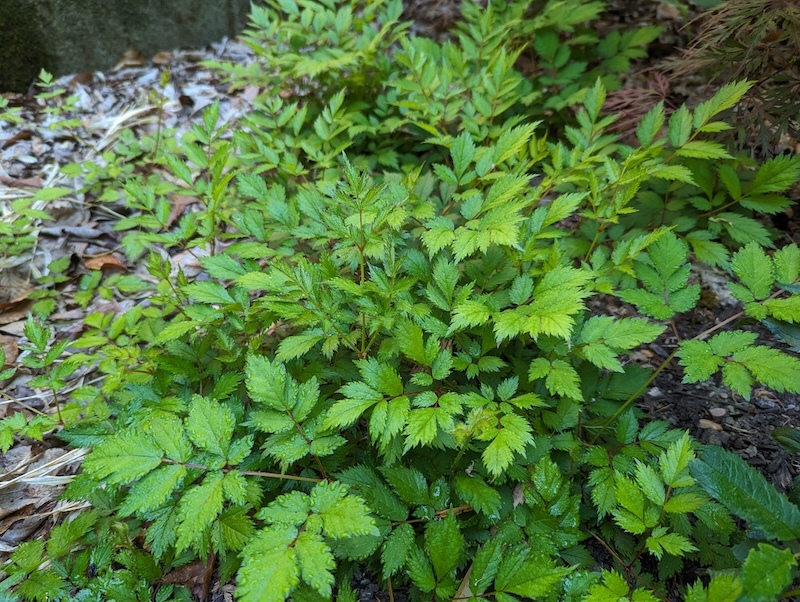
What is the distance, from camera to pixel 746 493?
1161mm

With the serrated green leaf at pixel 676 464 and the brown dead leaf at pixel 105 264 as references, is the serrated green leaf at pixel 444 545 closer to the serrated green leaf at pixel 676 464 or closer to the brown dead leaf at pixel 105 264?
the serrated green leaf at pixel 676 464

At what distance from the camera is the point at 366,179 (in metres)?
1.51

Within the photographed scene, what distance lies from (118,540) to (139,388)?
474 millimetres

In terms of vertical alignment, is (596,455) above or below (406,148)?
below

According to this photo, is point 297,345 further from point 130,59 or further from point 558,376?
point 130,59

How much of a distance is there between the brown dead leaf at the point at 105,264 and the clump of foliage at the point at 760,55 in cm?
286

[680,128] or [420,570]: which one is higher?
[680,128]

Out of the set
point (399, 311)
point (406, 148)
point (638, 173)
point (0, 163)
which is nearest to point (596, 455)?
point (399, 311)

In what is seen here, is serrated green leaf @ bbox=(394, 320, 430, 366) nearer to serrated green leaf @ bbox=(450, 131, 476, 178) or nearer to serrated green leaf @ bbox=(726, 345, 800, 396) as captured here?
serrated green leaf @ bbox=(450, 131, 476, 178)

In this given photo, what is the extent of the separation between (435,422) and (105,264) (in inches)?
86.5

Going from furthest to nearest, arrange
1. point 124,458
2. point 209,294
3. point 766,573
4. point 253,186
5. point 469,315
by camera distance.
A: point 253,186
point 209,294
point 469,315
point 124,458
point 766,573

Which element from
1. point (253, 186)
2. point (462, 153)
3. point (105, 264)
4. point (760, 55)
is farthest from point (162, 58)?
point (760, 55)

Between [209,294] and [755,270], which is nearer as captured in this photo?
[755,270]

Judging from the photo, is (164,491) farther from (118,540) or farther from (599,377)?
(599,377)
